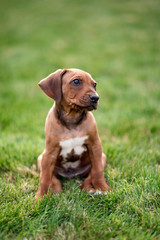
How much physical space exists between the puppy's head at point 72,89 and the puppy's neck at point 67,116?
0.28 feet

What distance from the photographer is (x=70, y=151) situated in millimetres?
3217

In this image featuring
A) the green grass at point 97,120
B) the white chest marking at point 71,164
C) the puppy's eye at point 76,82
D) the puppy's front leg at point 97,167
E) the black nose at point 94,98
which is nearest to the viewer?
the green grass at point 97,120

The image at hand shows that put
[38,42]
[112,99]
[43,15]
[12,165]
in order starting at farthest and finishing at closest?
[43,15] → [38,42] → [112,99] → [12,165]

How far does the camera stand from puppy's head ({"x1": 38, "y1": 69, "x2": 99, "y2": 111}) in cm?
287

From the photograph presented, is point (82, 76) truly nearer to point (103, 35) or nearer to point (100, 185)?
point (100, 185)

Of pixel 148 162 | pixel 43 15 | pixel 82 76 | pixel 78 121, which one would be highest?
pixel 43 15

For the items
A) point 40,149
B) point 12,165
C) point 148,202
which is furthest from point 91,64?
point 148,202

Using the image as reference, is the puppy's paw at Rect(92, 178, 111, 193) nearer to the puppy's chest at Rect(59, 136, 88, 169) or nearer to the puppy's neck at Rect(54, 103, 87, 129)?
the puppy's chest at Rect(59, 136, 88, 169)

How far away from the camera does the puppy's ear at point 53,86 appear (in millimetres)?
3037

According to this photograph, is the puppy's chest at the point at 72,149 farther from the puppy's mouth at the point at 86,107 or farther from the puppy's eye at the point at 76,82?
the puppy's eye at the point at 76,82

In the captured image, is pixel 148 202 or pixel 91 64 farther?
pixel 91 64

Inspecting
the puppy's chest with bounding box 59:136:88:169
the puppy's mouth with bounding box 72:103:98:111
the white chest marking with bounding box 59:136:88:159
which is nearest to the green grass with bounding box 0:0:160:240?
the puppy's chest with bounding box 59:136:88:169

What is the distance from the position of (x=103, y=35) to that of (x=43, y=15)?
249 inches

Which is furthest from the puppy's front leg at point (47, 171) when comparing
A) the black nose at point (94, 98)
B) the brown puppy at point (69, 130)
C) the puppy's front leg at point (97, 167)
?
the black nose at point (94, 98)
